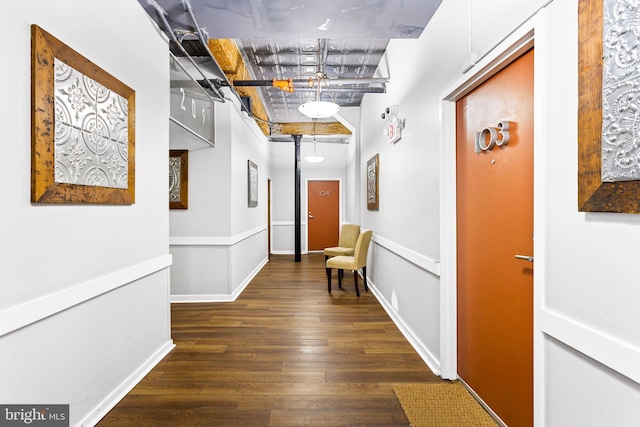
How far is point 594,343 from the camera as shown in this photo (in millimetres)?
1010

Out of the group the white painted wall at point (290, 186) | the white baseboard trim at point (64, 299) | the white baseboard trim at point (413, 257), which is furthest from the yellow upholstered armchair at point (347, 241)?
the white baseboard trim at point (64, 299)

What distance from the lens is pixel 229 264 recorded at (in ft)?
12.6

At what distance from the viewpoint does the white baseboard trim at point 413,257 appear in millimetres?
2164

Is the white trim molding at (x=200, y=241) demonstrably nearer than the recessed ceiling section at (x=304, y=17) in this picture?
No

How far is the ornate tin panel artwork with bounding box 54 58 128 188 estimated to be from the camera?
1.40 m

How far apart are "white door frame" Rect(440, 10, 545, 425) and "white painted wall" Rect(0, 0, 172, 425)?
2097 mm

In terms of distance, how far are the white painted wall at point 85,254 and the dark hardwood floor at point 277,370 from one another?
271 millimetres

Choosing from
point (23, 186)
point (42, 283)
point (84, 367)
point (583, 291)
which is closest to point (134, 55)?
point (23, 186)

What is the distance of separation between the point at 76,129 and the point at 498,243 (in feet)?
7.43

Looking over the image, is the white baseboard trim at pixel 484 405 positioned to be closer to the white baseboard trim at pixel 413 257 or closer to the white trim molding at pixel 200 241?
the white baseboard trim at pixel 413 257

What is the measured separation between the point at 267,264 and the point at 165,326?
3801mm

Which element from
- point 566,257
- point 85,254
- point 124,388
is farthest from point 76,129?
point 566,257

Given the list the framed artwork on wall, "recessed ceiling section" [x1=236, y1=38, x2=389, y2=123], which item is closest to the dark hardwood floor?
the framed artwork on wall

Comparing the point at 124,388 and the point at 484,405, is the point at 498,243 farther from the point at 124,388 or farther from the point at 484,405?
the point at 124,388
